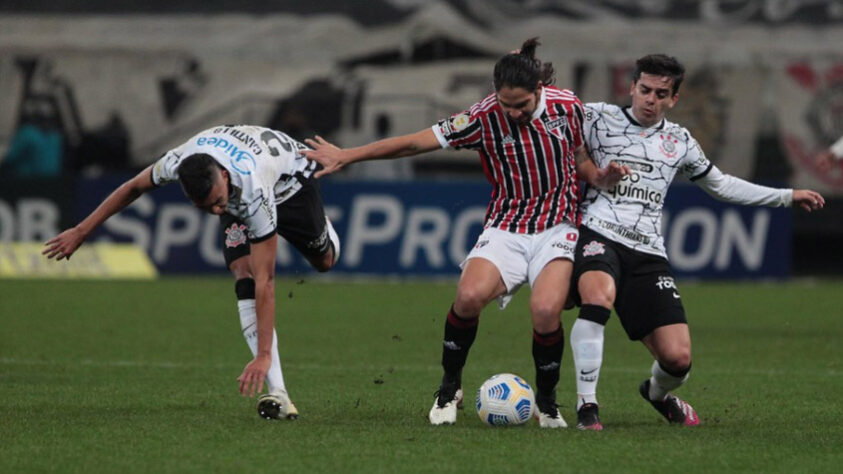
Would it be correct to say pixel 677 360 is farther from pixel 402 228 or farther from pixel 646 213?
pixel 402 228

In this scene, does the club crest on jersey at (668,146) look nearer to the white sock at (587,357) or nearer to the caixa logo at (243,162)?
the white sock at (587,357)

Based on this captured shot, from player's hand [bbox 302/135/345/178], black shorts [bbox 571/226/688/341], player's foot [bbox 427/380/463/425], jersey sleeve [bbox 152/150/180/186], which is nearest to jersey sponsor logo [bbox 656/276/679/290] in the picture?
black shorts [bbox 571/226/688/341]

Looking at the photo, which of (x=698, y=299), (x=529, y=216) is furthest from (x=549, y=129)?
(x=698, y=299)

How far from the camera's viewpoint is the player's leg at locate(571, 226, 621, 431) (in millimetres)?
7047

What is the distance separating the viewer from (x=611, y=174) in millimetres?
7227

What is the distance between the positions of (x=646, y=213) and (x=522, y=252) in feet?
2.08

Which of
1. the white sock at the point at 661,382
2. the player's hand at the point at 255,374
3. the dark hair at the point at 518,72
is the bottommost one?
the white sock at the point at 661,382

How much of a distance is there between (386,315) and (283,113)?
24.9 feet

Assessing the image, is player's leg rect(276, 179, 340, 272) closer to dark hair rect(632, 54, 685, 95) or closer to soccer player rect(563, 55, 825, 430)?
soccer player rect(563, 55, 825, 430)

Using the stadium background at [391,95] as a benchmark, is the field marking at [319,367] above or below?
below

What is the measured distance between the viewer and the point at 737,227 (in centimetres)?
1836

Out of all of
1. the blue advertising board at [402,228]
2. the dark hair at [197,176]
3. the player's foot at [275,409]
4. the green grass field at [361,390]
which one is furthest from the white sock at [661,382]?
the blue advertising board at [402,228]

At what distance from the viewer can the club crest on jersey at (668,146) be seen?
7402 mm

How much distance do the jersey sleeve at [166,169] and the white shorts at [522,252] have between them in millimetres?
1440
